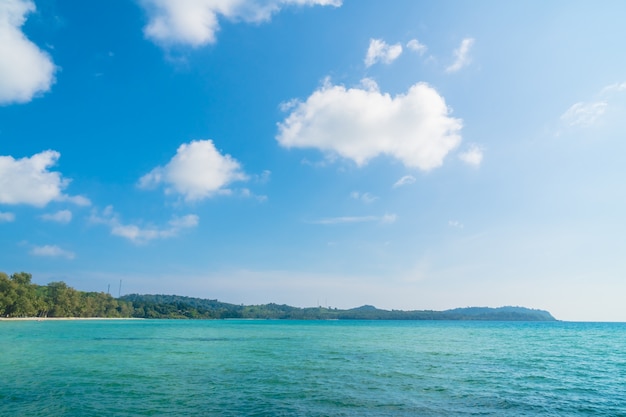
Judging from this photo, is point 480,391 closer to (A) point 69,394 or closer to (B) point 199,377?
(B) point 199,377

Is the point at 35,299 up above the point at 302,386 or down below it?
above

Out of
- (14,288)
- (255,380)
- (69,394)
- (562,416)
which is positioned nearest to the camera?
(562,416)

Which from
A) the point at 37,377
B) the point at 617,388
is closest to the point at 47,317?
the point at 37,377

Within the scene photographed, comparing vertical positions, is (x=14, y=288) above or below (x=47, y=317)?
above

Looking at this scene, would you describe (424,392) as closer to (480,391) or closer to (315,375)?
(480,391)

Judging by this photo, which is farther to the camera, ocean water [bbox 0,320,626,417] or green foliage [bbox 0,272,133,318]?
green foliage [bbox 0,272,133,318]

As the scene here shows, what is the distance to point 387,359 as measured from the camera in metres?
42.3

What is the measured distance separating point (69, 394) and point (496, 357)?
1727 inches

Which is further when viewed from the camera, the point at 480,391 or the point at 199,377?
the point at 199,377

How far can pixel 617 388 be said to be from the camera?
95.4ft

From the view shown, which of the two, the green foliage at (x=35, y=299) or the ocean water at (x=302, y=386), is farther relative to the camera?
the green foliage at (x=35, y=299)

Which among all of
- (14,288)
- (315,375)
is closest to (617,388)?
(315,375)

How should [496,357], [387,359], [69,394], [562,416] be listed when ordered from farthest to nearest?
[496,357] < [387,359] < [69,394] < [562,416]

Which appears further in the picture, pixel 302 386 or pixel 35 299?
pixel 35 299
